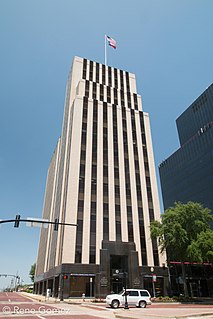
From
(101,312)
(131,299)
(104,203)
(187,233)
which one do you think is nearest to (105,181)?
(104,203)

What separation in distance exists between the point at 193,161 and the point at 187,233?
7969cm

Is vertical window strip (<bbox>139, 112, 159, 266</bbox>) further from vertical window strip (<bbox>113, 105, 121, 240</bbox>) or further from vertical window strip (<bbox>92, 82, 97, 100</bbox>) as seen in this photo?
vertical window strip (<bbox>92, 82, 97, 100</bbox>)

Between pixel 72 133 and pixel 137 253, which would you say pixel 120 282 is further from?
pixel 72 133

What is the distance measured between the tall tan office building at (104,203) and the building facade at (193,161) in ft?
177

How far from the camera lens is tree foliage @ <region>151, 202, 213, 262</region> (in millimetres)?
34031

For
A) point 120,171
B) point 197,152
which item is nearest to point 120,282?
point 120,171

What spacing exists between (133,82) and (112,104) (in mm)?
18004

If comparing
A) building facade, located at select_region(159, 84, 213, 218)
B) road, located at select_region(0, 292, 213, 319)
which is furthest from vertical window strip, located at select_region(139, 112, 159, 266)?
building facade, located at select_region(159, 84, 213, 218)

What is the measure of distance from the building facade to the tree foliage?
6342 centimetres

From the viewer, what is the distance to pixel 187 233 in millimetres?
37125

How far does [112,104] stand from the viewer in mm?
59062

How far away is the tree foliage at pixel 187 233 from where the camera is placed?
34.0 m

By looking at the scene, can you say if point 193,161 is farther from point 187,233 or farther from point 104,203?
point 187,233

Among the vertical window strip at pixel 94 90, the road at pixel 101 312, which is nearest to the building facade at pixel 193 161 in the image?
the vertical window strip at pixel 94 90
